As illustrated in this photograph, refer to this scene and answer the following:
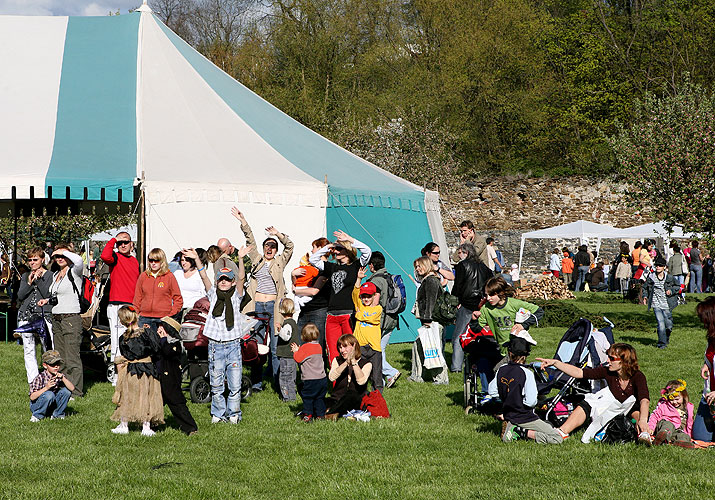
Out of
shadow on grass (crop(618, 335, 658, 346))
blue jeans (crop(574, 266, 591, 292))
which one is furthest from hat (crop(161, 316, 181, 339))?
blue jeans (crop(574, 266, 591, 292))

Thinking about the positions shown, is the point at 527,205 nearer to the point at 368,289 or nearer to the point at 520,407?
the point at 368,289

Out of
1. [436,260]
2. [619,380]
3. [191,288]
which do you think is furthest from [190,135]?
[619,380]

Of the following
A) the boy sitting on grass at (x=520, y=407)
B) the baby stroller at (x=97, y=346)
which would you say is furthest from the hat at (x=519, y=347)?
the baby stroller at (x=97, y=346)

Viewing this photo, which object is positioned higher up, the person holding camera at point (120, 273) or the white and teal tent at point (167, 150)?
the white and teal tent at point (167, 150)

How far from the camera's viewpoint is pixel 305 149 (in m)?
11.8

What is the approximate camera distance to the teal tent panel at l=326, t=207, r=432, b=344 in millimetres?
10508

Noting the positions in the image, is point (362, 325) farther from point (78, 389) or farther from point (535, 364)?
point (78, 389)

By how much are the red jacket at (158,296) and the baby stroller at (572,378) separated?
341 cm

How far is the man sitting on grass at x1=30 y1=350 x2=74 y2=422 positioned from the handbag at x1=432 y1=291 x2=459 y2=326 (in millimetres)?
3726

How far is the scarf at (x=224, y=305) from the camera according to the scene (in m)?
6.81

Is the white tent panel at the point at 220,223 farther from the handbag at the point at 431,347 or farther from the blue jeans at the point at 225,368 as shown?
the blue jeans at the point at 225,368

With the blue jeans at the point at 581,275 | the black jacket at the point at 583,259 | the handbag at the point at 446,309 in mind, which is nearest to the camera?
the handbag at the point at 446,309

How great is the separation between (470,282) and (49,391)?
4155 millimetres

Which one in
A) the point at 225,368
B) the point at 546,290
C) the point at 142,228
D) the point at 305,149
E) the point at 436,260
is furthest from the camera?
the point at 546,290
